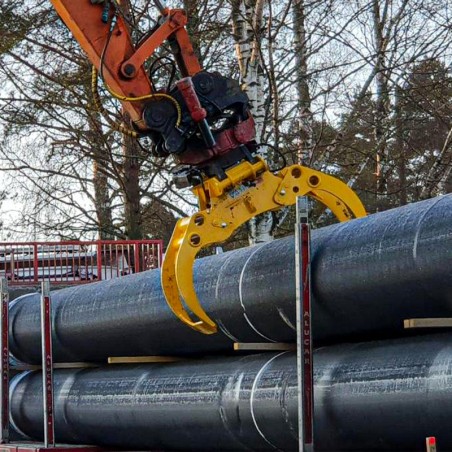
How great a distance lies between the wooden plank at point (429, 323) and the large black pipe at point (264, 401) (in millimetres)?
70

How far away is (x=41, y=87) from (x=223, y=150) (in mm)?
15844

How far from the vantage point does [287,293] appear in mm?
6496

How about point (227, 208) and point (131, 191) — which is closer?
point (227, 208)

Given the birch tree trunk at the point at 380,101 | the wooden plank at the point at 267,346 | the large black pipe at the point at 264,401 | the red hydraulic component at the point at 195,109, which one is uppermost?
the birch tree trunk at the point at 380,101

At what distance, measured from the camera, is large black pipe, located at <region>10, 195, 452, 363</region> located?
18.4 ft

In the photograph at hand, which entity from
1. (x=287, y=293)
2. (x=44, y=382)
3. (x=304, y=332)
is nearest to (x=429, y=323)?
(x=304, y=332)

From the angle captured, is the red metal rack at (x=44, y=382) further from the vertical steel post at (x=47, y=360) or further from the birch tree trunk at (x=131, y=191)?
the birch tree trunk at (x=131, y=191)

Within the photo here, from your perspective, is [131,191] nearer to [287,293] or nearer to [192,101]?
[192,101]

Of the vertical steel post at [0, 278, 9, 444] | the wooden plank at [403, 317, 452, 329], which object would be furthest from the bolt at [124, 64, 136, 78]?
the wooden plank at [403, 317, 452, 329]

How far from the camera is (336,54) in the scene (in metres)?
22.0

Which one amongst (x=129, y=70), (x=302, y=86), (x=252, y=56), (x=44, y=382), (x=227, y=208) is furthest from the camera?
(x=302, y=86)

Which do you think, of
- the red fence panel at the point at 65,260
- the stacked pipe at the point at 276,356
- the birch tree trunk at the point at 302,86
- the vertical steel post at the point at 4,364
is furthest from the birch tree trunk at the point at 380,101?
the stacked pipe at the point at 276,356

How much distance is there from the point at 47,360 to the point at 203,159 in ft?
6.24

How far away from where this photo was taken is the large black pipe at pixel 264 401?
551cm
